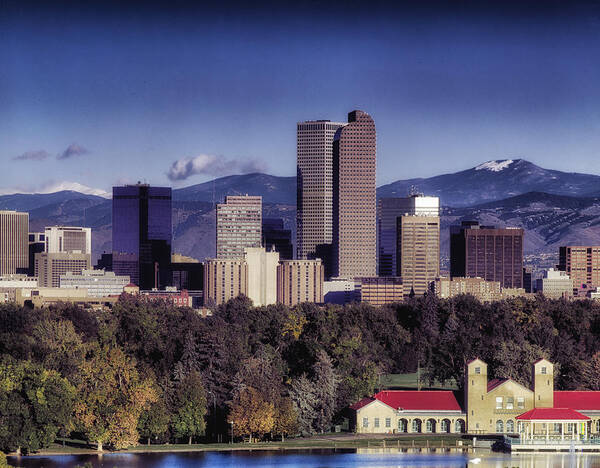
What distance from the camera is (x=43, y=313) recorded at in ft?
471

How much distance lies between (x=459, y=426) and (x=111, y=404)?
21.6m

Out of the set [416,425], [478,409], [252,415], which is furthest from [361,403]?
[252,415]

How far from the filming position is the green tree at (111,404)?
8469 cm

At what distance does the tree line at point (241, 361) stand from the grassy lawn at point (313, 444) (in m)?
0.99

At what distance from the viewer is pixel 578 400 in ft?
302

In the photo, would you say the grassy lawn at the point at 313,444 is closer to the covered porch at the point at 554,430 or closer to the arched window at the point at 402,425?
the arched window at the point at 402,425

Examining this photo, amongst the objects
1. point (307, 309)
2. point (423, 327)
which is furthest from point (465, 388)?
point (307, 309)

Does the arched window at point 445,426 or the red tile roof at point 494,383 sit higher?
the red tile roof at point 494,383

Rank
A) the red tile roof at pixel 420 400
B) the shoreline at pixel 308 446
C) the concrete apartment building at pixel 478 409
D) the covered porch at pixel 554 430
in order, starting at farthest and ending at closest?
the red tile roof at pixel 420 400, the concrete apartment building at pixel 478 409, the covered porch at pixel 554 430, the shoreline at pixel 308 446

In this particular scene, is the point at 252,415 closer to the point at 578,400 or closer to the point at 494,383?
the point at 494,383

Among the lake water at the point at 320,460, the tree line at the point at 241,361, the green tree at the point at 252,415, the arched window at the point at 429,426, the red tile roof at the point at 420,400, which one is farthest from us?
the red tile roof at the point at 420,400

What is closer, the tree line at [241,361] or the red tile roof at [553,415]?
the tree line at [241,361]

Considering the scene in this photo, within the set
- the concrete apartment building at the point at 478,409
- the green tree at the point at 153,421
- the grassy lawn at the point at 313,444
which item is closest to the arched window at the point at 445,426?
the concrete apartment building at the point at 478,409

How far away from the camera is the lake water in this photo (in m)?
78.1
